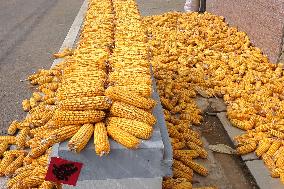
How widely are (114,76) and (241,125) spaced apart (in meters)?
2.89

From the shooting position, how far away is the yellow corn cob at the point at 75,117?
3.74m

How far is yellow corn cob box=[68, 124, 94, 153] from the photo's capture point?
3.46m

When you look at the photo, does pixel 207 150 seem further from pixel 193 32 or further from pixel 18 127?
pixel 193 32

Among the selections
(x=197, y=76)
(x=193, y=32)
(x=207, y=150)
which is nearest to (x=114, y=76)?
(x=207, y=150)

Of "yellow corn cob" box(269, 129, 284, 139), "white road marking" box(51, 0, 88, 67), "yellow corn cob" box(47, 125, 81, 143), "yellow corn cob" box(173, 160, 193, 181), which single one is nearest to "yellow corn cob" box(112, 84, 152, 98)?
"yellow corn cob" box(47, 125, 81, 143)

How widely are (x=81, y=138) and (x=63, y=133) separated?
23 centimetres

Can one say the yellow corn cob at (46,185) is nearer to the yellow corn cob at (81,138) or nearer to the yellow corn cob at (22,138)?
the yellow corn cob at (81,138)

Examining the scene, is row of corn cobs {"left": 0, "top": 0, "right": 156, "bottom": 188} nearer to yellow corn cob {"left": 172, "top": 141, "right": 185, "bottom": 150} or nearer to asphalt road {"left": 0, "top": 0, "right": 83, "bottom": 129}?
asphalt road {"left": 0, "top": 0, "right": 83, "bottom": 129}

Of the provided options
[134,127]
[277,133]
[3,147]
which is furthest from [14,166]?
[277,133]

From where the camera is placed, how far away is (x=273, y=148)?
5590mm

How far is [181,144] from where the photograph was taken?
5.61 metres

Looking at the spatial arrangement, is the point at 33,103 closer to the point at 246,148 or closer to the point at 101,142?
the point at 101,142

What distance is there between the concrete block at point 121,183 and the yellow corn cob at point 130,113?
24.6 inches

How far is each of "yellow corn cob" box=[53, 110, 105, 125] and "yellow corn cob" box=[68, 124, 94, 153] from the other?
0.08m
